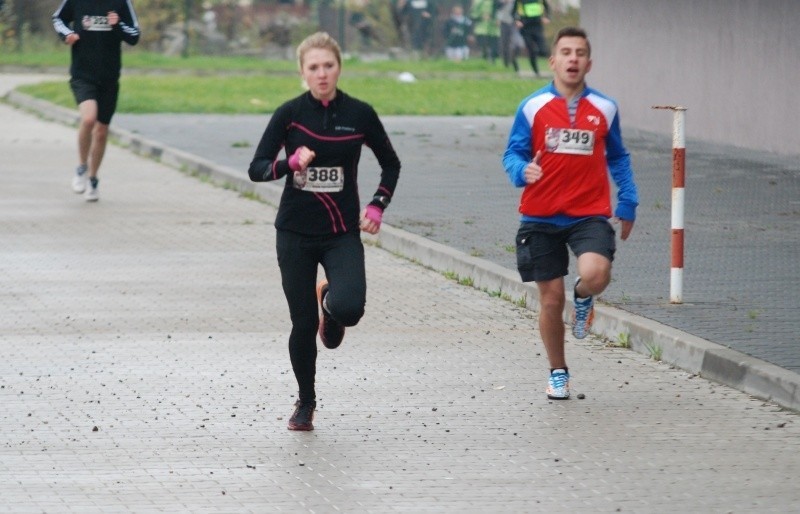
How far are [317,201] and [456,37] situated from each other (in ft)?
134

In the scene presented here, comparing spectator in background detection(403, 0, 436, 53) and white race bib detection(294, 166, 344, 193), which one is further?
spectator in background detection(403, 0, 436, 53)

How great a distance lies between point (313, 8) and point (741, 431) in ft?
135

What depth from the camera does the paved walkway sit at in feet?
21.3

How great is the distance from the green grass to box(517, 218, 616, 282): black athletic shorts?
64.6 ft

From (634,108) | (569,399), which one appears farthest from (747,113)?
(569,399)

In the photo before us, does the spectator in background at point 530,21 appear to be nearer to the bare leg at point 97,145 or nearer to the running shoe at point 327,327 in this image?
the bare leg at point 97,145

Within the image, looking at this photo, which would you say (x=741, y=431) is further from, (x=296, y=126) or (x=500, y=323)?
(x=500, y=323)

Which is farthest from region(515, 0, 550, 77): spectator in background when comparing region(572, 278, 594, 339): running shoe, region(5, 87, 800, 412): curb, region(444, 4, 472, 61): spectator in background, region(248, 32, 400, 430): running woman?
region(248, 32, 400, 430): running woman

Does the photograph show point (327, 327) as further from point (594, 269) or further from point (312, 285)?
point (594, 269)

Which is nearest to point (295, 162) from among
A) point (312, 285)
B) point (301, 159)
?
point (301, 159)

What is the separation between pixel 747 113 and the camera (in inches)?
841

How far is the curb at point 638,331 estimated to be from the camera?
8203 mm

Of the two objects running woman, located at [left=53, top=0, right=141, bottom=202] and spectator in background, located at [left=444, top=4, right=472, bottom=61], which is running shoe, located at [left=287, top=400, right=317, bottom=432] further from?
spectator in background, located at [left=444, top=4, right=472, bottom=61]

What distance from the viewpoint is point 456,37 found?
1895 inches
